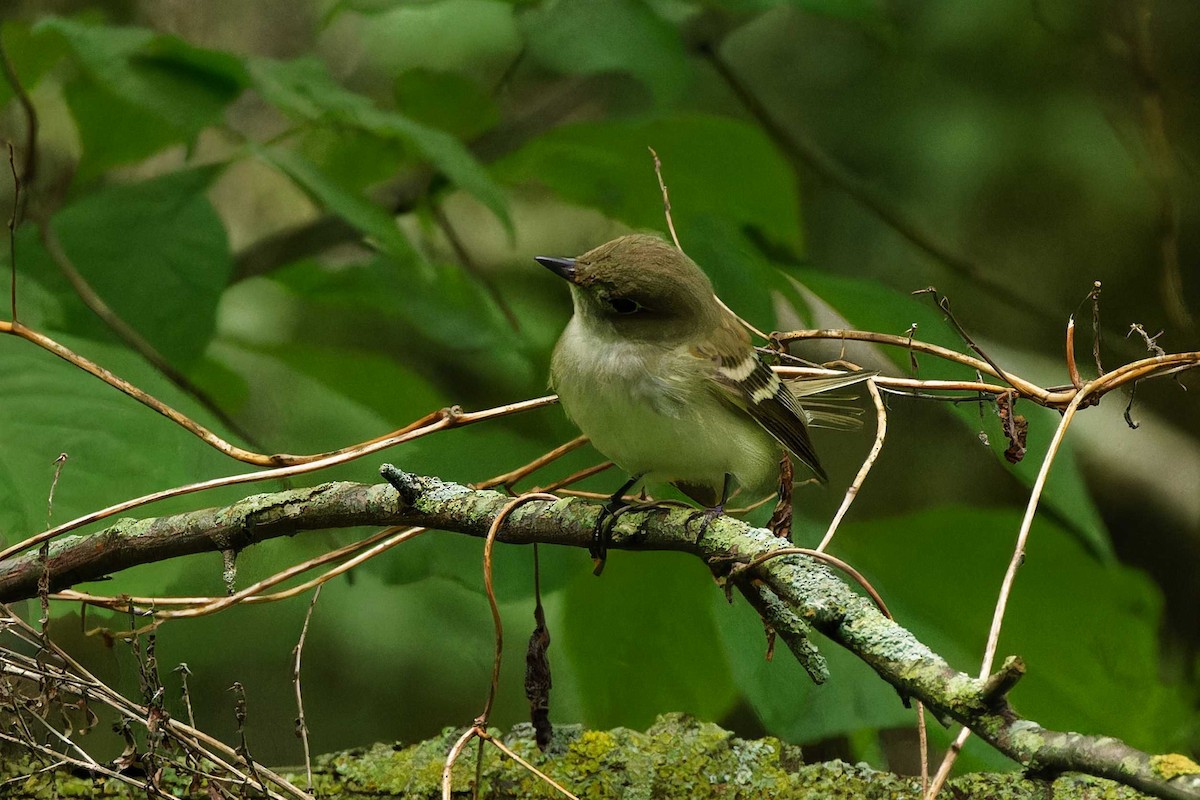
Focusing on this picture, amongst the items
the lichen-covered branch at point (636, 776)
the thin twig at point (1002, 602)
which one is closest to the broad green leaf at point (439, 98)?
the lichen-covered branch at point (636, 776)

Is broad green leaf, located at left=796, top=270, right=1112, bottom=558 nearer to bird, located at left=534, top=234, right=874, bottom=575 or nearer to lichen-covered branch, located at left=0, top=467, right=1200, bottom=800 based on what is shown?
bird, located at left=534, top=234, right=874, bottom=575

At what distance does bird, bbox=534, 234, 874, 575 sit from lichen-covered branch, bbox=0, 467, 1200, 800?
0.97 ft

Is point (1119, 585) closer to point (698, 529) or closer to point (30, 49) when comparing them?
point (698, 529)

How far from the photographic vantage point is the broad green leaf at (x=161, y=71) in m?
2.22

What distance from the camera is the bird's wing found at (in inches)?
85.8

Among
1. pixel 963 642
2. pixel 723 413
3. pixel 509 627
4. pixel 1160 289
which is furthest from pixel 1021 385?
pixel 1160 289

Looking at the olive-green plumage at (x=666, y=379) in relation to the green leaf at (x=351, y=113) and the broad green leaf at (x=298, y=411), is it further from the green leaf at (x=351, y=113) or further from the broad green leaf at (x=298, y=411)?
the broad green leaf at (x=298, y=411)

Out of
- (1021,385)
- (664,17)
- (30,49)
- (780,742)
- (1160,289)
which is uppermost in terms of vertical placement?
(664,17)

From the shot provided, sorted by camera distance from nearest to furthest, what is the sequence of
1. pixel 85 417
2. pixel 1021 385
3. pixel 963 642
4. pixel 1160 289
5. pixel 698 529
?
pixel 698 529
pixel 1021 385
pixel 85 417
pixel 963 642
pixel 1160 289

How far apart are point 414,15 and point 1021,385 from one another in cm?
227

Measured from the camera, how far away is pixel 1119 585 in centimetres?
271

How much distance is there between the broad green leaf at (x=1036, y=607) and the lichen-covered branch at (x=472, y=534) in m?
0.75

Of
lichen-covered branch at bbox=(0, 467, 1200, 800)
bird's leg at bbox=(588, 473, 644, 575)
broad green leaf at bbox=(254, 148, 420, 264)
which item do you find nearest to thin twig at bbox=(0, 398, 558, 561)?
lichen-covered branch at bbox=(0, 467, 1200, 800)

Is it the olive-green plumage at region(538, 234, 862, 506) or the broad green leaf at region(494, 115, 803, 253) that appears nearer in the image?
the olive-green plumage at region(538, 234, 862, 506)
